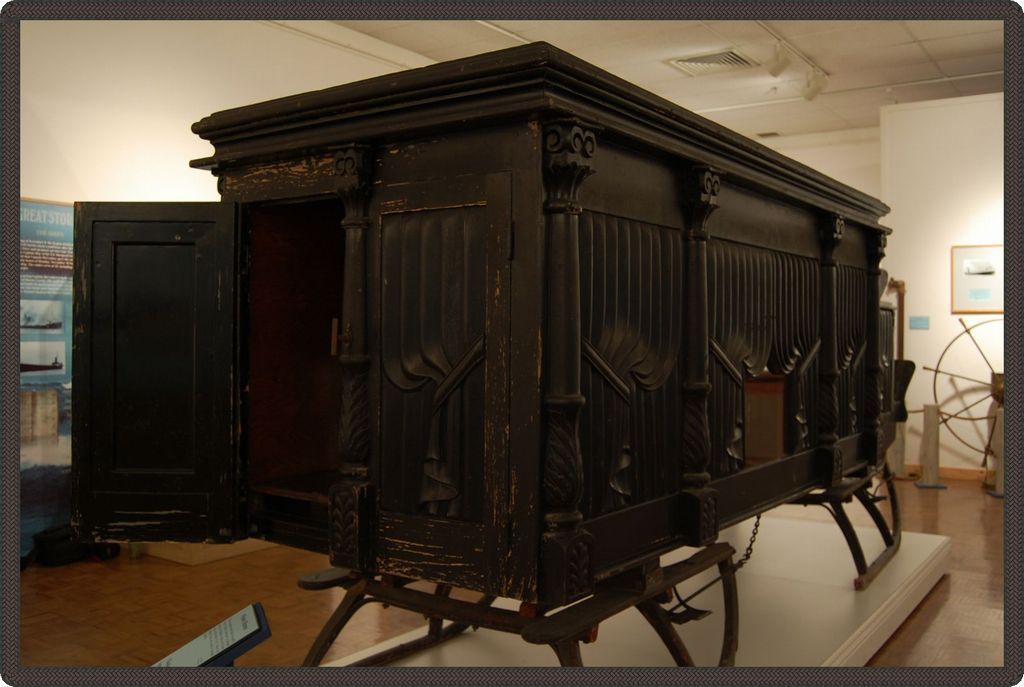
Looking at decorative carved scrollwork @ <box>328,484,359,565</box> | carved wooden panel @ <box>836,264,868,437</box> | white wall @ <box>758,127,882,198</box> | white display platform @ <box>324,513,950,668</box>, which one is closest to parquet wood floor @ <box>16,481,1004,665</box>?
white display platform @ <box>324,513,950,668</box>

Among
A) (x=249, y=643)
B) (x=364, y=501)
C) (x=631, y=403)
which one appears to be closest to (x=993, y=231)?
(x=631, y=403)

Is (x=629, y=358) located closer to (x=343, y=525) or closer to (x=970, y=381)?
(x=343, y=525)

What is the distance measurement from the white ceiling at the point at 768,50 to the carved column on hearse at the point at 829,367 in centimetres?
423

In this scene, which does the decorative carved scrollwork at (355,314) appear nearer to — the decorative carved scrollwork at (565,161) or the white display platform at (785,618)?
the decorative carved scrollwork at (565,161)

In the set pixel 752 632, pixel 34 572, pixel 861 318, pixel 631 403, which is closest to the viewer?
pixel 631 403

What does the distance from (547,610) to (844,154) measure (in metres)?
12.5

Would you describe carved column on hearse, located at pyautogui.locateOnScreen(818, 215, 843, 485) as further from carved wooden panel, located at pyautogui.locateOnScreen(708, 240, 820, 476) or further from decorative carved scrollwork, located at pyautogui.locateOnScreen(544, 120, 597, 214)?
decorative carved scrollwork, located at pyautogui.locateOnScreen(544, 120, 597, 214)

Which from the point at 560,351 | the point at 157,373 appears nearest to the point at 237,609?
the point at 157,373

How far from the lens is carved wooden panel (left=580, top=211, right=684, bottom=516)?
2824 mm

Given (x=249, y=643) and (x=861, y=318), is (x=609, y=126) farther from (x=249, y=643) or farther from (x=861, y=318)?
(x=861, y=318)

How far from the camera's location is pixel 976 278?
33.1ft

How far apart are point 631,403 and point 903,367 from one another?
5.99 meters

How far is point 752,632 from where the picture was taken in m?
4.54

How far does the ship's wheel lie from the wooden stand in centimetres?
749
